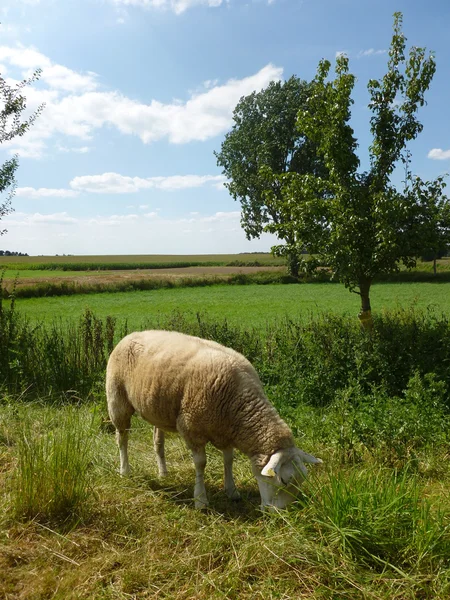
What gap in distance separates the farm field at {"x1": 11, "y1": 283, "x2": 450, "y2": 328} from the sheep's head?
1612cm

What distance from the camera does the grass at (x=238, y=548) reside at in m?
3.21

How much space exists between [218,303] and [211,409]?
26.3 meters

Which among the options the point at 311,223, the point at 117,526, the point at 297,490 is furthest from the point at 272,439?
the point at 311,223

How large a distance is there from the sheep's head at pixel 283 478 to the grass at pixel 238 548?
0.10 meters

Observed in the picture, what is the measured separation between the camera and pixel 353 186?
876cm

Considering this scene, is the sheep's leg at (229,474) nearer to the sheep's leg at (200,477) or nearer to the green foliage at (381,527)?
the sheep's leg at (200,477)

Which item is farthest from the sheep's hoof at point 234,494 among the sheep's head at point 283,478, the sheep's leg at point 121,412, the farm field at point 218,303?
the farm field at point 218,303

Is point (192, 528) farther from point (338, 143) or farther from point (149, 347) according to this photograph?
point (338, 143)

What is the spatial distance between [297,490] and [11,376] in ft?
22.3

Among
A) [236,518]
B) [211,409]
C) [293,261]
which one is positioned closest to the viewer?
[236,518]

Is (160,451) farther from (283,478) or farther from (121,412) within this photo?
(283,478)

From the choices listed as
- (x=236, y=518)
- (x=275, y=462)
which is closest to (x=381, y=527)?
(x=275, y=462)

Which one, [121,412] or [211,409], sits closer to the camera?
[211,409]

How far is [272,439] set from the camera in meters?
4.08
